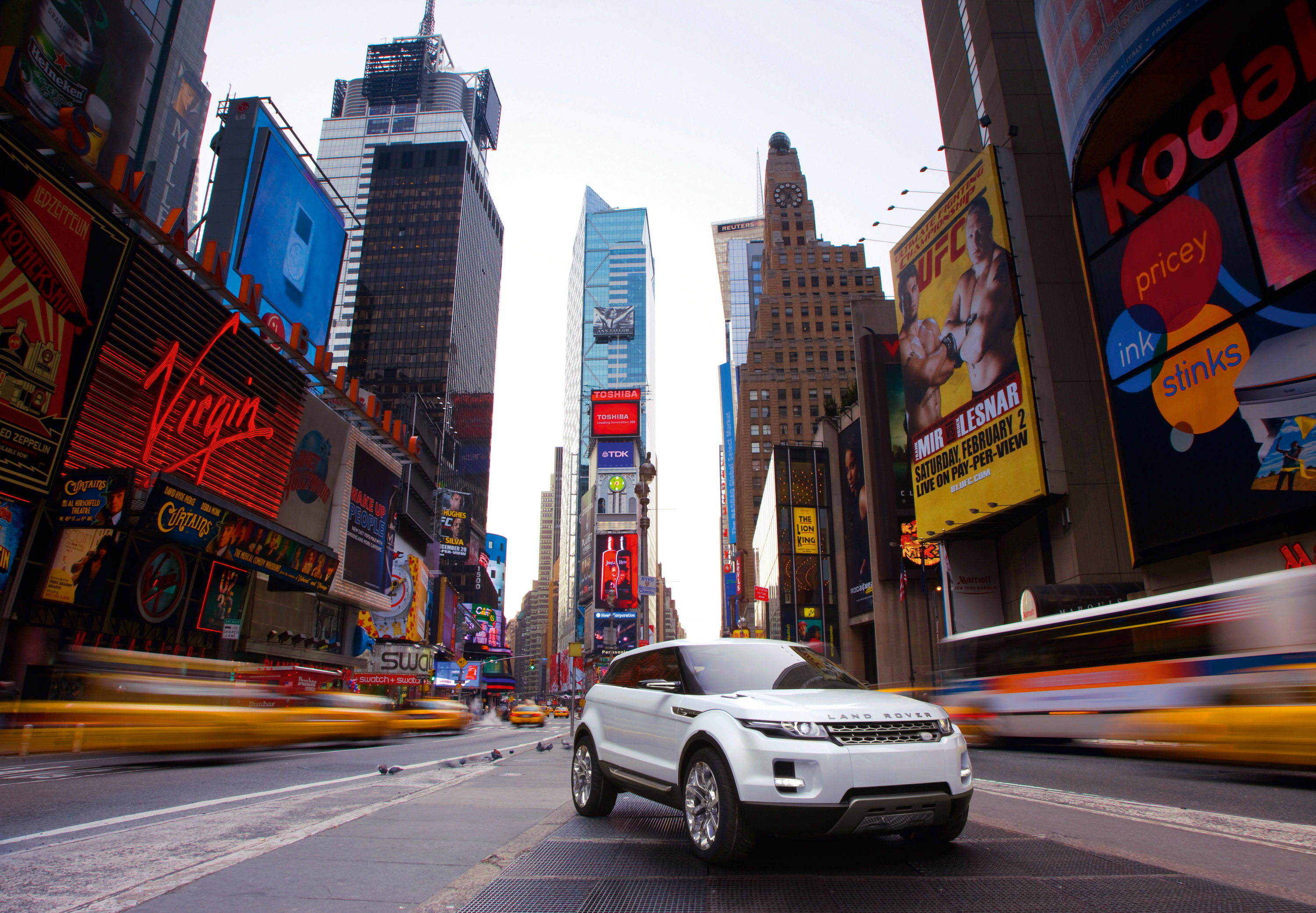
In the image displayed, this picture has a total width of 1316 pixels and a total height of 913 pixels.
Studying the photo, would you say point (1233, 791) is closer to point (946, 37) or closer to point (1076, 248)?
point (1076, 248)

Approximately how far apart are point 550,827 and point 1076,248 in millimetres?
36163

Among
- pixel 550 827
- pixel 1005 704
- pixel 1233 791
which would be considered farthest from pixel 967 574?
pixel 550 827

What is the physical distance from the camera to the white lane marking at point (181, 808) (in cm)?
577

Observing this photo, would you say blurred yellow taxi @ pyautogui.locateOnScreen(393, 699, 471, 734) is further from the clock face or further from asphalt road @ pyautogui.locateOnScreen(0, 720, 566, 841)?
the clock face

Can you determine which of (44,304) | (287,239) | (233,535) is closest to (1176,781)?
(44,304)

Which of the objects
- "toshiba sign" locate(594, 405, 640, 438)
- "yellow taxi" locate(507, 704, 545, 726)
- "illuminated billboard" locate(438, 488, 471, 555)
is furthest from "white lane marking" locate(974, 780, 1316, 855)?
"toshiba sign" locate(594, 405, 640, 438)

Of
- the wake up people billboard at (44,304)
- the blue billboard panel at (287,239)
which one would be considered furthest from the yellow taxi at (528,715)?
the wake up people billboard at (44,304)

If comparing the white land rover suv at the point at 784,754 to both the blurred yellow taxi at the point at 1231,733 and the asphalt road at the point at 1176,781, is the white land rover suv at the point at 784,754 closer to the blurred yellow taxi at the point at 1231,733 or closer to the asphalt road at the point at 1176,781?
the asphalt road at the point at 1176,781

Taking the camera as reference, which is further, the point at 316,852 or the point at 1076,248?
the point at 1076,248

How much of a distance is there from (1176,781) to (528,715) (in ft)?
135

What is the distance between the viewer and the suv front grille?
179 inches

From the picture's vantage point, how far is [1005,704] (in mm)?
19344

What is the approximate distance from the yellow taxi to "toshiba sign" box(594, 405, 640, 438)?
286ft

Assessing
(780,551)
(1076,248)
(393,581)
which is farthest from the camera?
(780,551)
